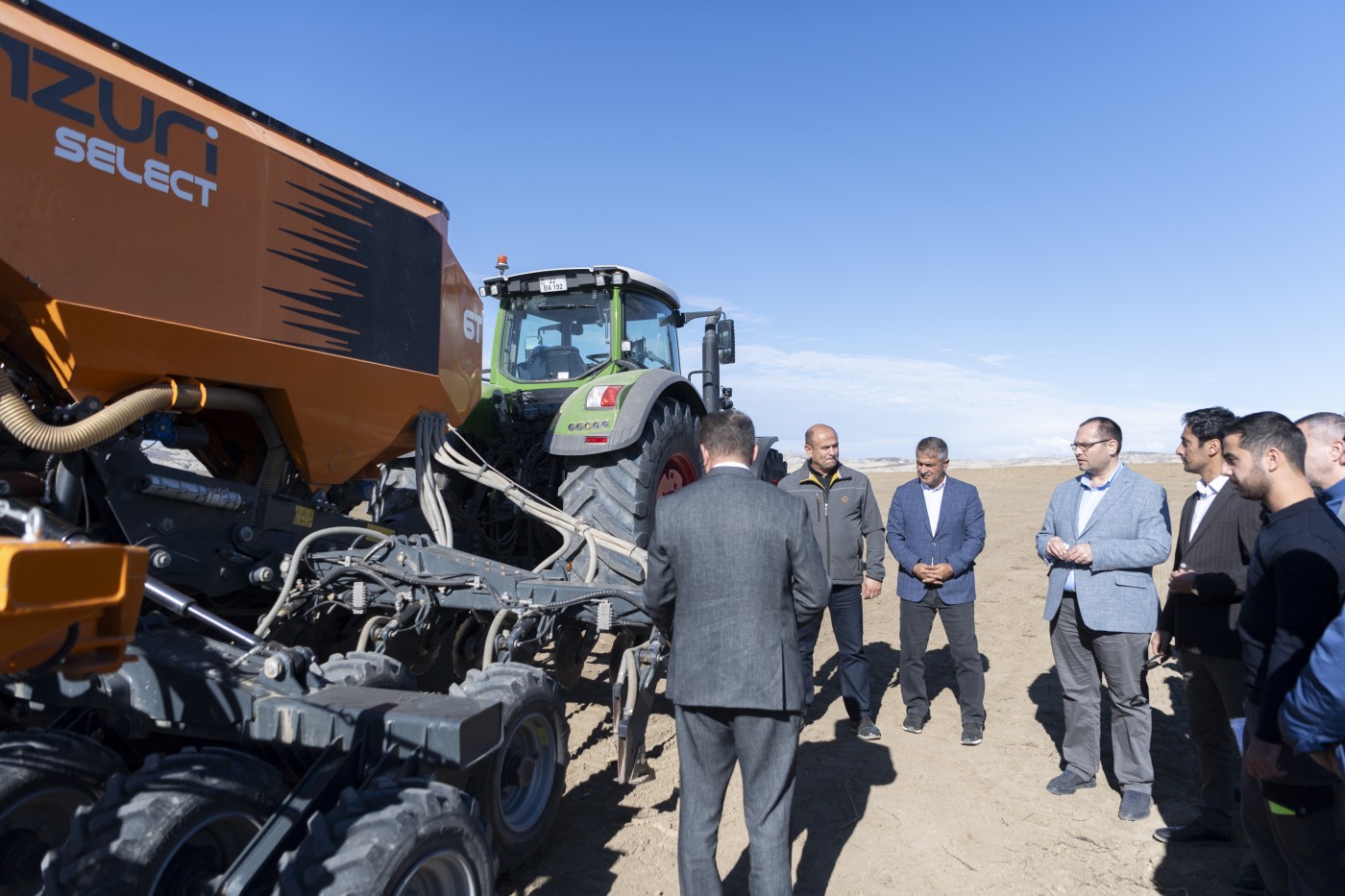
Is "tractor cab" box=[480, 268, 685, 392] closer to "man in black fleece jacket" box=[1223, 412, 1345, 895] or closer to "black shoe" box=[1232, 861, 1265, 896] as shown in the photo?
"man in black fleece jacket" box=[1223, 412, 1345, 895]

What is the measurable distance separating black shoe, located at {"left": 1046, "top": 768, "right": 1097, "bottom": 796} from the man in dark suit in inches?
17.7

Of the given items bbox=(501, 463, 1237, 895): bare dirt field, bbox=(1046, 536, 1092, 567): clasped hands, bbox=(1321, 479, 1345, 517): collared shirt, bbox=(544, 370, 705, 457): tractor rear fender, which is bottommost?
bbox=(501, 463, 1237, 895): bare dirt field

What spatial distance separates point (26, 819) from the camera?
7.98 ft

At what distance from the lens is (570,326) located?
620 centimetres

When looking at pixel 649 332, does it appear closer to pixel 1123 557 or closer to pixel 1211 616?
pixel 1123 557

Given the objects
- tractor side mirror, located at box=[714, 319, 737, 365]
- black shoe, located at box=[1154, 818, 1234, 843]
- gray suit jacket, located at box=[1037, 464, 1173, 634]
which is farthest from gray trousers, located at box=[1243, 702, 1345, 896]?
tractor side mirror, located at box=[714, 319, 737, 365]

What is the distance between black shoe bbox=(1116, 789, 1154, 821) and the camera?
3682 mm

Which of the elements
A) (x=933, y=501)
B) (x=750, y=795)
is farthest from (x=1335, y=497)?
(x=933, y=501)

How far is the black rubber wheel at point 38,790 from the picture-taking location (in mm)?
2377

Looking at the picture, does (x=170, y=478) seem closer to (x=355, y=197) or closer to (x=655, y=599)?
(x=355, y=197)

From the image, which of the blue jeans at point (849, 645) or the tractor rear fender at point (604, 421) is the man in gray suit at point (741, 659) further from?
the blue jeans at point (849, 645)

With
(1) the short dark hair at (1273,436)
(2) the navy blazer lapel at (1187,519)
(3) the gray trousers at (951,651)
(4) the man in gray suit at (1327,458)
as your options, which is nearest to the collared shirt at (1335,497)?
(4) the man in gray suit at (1327,458)

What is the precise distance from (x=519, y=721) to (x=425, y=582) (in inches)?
29.5

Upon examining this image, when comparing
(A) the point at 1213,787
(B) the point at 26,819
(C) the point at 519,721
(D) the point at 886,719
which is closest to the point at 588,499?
(C) the point at 519,721
